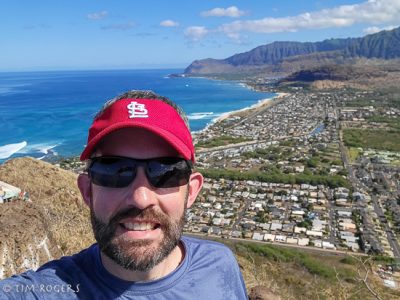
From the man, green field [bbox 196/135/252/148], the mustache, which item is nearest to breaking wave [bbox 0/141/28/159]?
green field [bbox 196/135/252/148]

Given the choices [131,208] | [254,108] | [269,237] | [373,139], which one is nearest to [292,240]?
[269,237]

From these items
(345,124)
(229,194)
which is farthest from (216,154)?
(345,124)

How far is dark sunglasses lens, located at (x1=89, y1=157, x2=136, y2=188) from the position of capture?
4.54ft

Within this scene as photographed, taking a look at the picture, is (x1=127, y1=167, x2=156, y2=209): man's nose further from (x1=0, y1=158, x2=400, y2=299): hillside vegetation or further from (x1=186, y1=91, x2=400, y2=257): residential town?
(x1=186, y1=91, x2=400, y2=257): residential town

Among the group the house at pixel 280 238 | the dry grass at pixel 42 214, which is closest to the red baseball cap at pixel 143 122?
the dry grass at pixel 42 214

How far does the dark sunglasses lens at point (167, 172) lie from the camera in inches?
56.0

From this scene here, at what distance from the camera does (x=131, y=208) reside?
1362mm

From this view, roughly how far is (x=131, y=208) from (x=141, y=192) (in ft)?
0.23

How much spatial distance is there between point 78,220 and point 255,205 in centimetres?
2410

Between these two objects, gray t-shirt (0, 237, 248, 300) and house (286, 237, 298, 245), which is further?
house (286, 237, 298, 245)

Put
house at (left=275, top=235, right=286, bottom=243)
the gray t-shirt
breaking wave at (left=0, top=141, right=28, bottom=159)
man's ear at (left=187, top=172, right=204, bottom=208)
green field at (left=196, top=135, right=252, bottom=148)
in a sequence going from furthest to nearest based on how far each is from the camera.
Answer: green field at (left=196, top=135, right=252, bottom=148), breaking wave at (left=0, top=141, right=28, bottom=159), house at (left=275, top=235, right=286, bottom=243), man's ear at (left=187, top=172, right=204, bottom=208), the gray t-shirt

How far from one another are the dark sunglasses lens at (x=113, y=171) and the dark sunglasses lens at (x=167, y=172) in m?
0.07

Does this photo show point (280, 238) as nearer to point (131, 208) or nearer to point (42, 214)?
point (42, 214)

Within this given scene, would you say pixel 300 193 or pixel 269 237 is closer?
pixel 269 237
